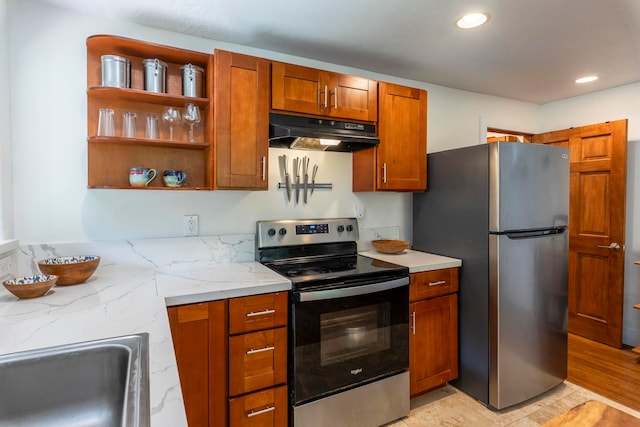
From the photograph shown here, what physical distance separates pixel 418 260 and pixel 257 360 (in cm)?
124

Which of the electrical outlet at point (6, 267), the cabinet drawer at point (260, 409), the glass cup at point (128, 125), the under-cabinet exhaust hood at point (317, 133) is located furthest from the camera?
the under-cabinet exhaust hood at point (317, 133)

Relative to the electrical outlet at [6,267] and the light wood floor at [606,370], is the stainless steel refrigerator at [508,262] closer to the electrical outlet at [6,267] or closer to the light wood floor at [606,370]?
the light wood floor at [606,370]

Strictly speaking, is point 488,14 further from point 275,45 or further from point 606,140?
point 606,140

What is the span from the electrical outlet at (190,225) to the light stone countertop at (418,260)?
119cm

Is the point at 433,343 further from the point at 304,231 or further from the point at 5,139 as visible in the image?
the point at 5,139

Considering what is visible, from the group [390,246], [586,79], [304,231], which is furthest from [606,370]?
[304,231]

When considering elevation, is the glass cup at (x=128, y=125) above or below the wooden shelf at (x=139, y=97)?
below

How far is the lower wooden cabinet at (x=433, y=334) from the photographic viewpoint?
213 centimetres

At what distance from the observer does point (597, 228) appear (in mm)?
2975

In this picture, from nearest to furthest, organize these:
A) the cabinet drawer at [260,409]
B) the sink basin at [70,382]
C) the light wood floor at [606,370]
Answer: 1. the sink basin at [70,382]
2. the cabinet drawer at [260,409]
3. the light wood floor at [606,370]

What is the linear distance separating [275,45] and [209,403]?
2054 mm

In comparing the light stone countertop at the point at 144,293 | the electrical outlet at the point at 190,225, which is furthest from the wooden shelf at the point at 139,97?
the light stone countertop at the point at 144,293

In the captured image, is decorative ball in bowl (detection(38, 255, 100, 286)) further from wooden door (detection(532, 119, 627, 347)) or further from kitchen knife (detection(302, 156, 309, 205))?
wooden door (detection(532, 119, 627, 347))

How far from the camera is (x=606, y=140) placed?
290 cm
